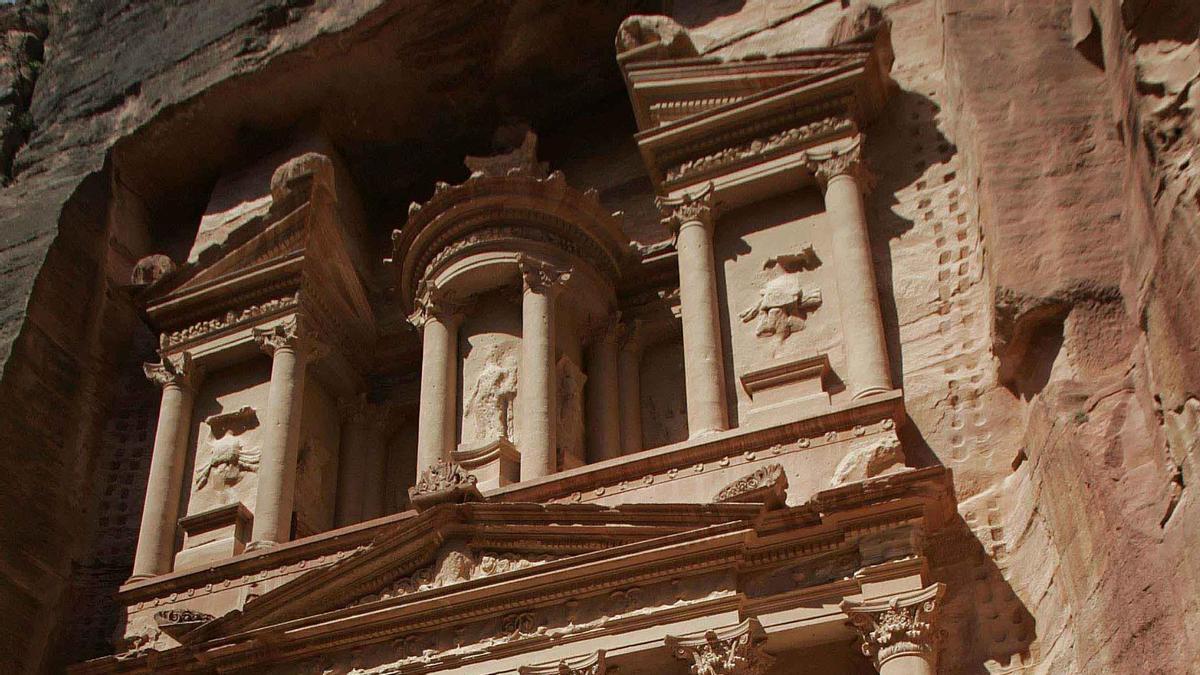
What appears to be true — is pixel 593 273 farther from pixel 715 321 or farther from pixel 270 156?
pixel 270 156

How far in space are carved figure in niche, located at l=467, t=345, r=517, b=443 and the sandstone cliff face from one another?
341 cm

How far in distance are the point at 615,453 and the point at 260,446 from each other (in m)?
3.56

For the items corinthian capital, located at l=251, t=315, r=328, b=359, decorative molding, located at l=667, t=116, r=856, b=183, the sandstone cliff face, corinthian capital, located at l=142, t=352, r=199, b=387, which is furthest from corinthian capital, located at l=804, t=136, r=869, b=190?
corinthian capital, located at l=142, t=352, r=199, b=387

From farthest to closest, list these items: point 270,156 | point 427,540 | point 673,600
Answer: point 270,156, point 427,540, point 673,600

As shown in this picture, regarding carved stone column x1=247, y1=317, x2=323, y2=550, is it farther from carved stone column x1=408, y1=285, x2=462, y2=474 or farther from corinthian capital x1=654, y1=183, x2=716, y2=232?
corinthian capital x1=654, y1=183, x2=716, y2=232

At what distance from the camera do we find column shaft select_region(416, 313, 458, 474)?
13398 mm

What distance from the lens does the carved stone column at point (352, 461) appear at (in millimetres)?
15289

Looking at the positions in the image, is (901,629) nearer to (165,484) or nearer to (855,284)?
(855,284)

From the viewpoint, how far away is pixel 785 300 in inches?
507

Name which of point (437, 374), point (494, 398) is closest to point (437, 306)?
point (437, 374)

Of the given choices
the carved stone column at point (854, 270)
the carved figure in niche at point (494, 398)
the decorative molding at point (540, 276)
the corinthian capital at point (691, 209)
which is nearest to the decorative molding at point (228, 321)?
the carved figure in niche at point (494, 398)

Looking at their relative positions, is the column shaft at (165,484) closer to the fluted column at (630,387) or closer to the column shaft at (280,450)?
the column shaft at (280,450)

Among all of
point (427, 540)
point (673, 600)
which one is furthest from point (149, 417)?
point (673, 600)

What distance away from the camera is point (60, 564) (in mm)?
15273
